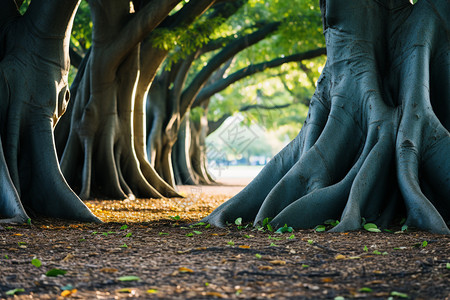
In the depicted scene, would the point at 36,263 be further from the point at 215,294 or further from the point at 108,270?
the point at 215,294

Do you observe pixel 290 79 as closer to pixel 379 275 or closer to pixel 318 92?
pixel 318 92

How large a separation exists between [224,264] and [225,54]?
39.1ft

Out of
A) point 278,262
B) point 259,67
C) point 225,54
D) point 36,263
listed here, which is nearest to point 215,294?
point 278,262

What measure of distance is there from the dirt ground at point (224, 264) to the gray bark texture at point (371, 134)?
20.2 inches

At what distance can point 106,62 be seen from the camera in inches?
413

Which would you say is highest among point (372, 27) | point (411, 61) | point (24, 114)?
point (372, 27)

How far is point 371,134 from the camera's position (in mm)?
6102

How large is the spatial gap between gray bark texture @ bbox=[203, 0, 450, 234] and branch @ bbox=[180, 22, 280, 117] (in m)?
7.91

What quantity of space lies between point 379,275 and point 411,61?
3789 millimetres

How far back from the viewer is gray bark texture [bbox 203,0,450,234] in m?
5.62

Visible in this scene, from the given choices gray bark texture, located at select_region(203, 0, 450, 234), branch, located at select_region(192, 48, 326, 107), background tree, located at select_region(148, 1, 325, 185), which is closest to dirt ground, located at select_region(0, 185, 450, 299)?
gray bark texture, located at select_region(203, 0, 450, 234)

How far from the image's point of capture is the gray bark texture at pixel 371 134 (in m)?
5.62

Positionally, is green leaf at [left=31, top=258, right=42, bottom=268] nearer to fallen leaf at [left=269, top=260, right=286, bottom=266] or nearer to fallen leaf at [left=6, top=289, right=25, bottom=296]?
fallen leaf at [left=6, top=289, right=25, bottom=296]

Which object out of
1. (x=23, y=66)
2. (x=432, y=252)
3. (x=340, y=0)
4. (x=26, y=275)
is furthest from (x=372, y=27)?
(x=26, y=275)
